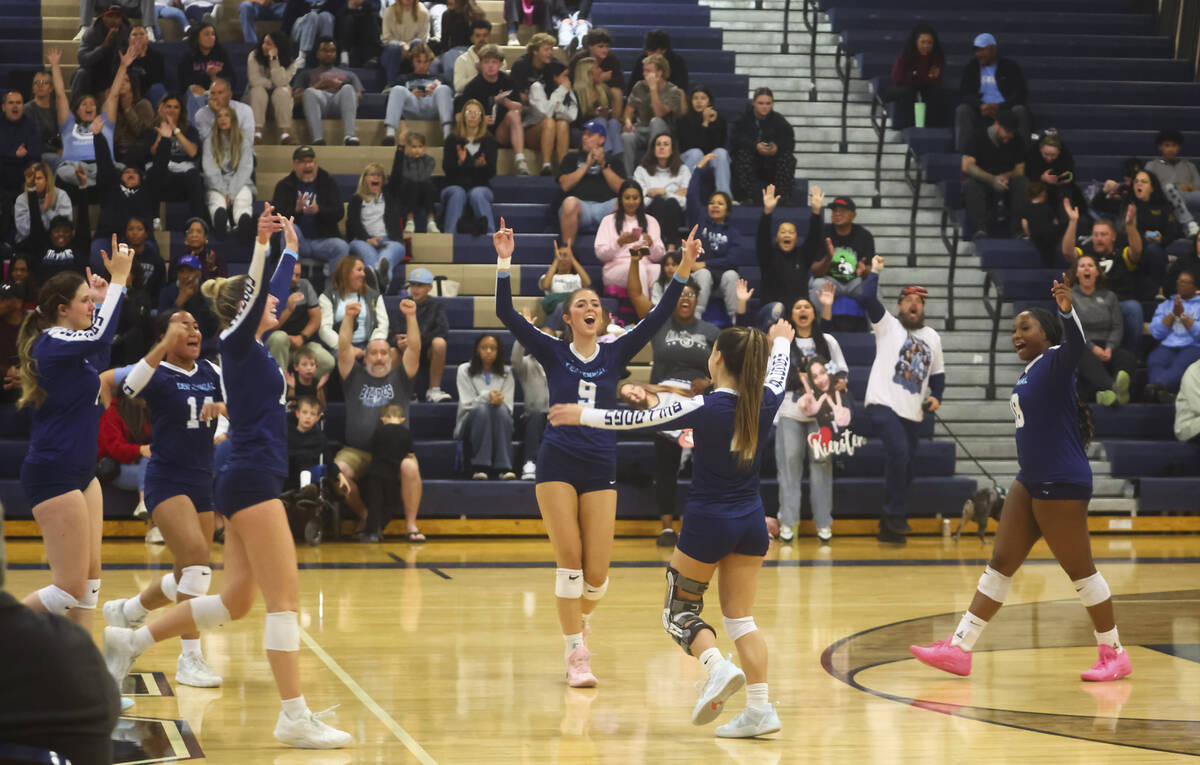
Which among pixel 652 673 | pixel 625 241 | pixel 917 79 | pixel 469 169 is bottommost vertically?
pixel 652 673

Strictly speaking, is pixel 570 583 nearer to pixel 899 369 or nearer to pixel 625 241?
pixel 899 369

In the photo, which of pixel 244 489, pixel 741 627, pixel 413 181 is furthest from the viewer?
pixel 413 181

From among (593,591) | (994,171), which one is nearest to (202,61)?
(994,171)

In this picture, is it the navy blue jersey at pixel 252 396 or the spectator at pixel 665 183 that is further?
the spectator at pixel 665 183

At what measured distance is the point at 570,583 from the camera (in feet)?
20.9

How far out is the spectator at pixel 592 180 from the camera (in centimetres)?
1351

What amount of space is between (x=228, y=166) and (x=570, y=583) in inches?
329

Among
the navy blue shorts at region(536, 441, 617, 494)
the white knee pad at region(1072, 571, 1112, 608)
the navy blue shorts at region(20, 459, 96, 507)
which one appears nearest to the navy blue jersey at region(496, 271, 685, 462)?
the navy blue shorts at region(536, 441, 617, 494)

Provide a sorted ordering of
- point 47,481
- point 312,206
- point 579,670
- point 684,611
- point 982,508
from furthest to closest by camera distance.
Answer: point 312,206 → point 982,508 → point 579,670 → point 47,481 → point 684,611

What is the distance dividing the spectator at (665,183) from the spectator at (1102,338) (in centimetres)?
388

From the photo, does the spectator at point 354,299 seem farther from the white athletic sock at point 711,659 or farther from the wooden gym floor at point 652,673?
the white athletic sock at point 711,659

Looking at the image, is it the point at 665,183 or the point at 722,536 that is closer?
the point at 722,536

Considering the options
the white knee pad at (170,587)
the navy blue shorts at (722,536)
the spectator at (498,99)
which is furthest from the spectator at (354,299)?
the navy blue shorts at (722,536)

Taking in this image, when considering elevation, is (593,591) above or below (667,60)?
below
